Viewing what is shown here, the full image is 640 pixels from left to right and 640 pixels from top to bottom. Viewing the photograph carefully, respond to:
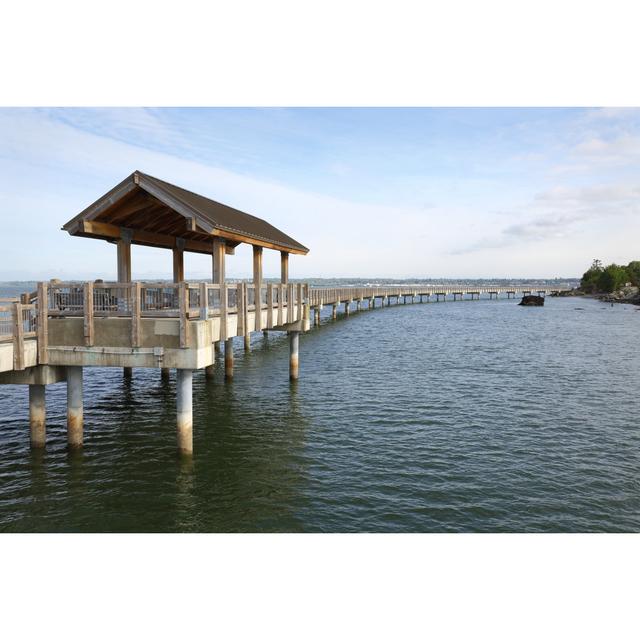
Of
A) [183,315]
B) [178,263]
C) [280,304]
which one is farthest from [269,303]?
[183,315]

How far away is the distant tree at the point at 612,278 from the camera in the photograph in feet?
436

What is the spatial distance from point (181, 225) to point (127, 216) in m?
4.02

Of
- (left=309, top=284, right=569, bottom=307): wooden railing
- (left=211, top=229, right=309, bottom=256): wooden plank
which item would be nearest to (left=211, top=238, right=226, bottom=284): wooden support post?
(left=211, top=229, right=309, bottom=256): wooden plank

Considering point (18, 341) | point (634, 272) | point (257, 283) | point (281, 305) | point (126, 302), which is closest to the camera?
point (18, 341)

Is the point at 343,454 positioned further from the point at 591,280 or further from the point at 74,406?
the point at 591,280

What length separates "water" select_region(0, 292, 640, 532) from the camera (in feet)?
39.7

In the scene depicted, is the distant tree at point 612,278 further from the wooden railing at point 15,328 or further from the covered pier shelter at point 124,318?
the wooden railing at point 15,328

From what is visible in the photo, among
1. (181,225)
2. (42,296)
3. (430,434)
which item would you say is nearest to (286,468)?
(430,434)

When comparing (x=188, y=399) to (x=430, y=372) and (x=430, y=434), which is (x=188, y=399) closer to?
(x=430, y=434)

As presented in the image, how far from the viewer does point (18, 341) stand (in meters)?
14.0

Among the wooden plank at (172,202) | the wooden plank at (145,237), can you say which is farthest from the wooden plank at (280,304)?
the wooden plank at (172,202)

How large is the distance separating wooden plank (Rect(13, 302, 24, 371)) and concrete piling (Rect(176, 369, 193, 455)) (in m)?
4.20

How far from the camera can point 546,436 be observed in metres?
18.2

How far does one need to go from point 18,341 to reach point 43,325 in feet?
2.71
